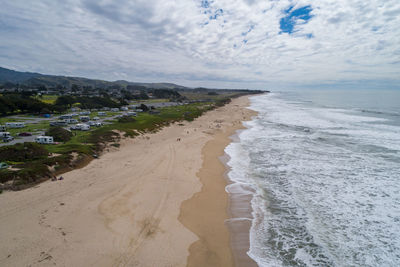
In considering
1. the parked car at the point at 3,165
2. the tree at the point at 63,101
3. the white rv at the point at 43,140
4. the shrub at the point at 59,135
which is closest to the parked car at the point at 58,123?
the shrub at the point at 59,135

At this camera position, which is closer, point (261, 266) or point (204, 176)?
point (261, 266)

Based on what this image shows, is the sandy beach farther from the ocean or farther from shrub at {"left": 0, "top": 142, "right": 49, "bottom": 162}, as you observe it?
shrub at {"left": 0, "top": 142, "right": 49, "bottom": 162}

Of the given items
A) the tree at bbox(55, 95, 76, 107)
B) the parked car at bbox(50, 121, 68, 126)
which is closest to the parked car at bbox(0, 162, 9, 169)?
the parked car at bbox(50, 121, 68, 126)

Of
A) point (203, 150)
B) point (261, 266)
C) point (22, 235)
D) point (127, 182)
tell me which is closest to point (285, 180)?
point (261, 266)

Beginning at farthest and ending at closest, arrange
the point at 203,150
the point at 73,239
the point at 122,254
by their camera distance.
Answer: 1. the point at 203,150
2. the point at 73,239
3. the point at 122,254

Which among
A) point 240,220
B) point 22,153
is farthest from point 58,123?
point 240,220

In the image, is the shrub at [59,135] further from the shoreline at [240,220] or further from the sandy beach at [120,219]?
the shoreline at [240,220]

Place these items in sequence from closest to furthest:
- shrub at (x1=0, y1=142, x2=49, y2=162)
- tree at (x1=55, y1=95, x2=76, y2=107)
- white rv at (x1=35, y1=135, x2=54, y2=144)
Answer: shrub at (x1=0, y1=142, x2=49, y2=162)
white rv at (x1=35, y1=135, x2=54, y2=144)
tree at (x1=55, y1=95, x2=76, y2=107)

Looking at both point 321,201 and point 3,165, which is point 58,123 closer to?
point 3,165

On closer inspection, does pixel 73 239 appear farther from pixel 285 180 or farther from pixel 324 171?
pixel 324 171
